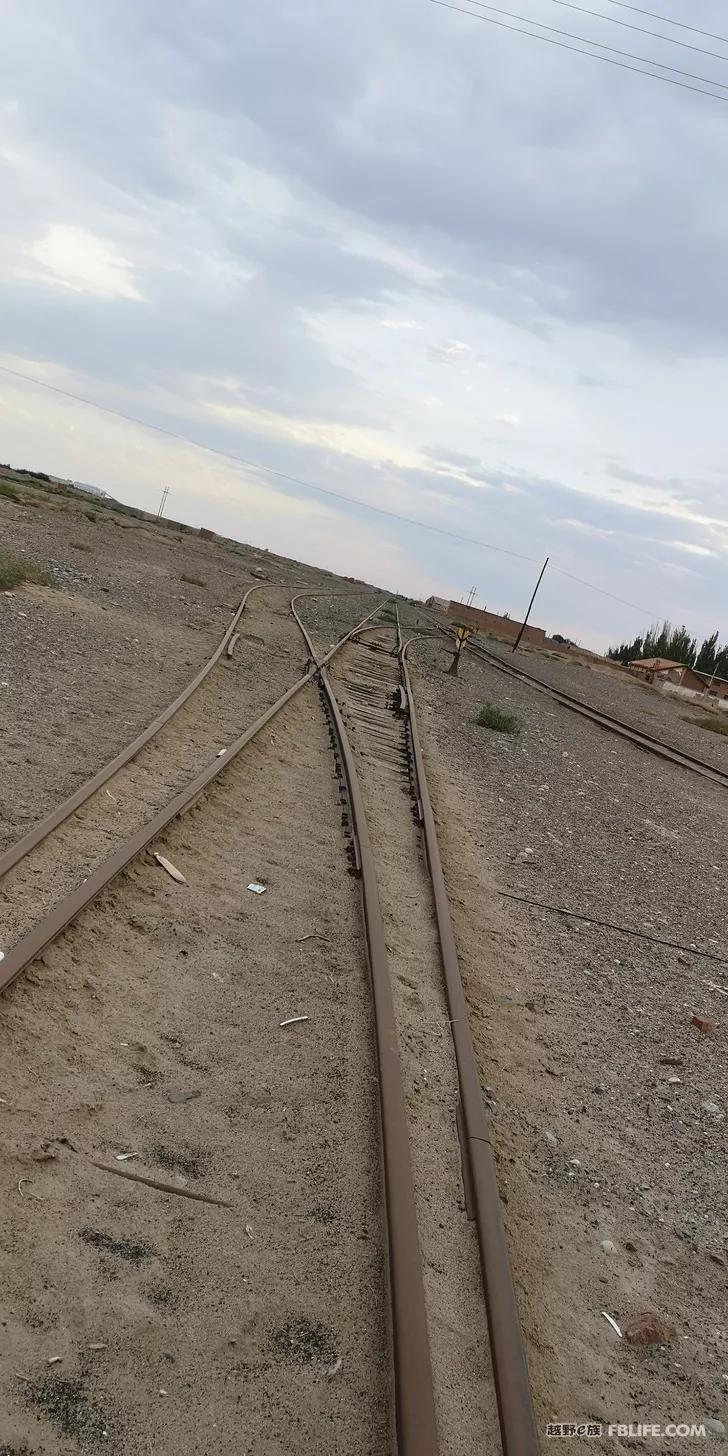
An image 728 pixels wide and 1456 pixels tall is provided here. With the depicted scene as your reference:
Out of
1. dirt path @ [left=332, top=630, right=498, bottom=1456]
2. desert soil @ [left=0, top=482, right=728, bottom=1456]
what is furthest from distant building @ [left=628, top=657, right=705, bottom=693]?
desert soil @ [left=0, top=482, right=728, bottom=1456]

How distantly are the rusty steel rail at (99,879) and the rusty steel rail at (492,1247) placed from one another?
2111 millimetres

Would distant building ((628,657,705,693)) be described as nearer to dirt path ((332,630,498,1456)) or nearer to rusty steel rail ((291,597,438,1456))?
dirt path ((332,630,498,1456))

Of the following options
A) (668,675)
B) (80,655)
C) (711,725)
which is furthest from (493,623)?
(80,655)

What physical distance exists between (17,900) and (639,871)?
7.58 metres

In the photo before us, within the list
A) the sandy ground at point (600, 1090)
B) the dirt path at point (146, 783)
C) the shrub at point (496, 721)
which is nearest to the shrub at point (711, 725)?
the shrub at point (496, 721)

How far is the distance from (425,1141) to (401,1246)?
0.95m

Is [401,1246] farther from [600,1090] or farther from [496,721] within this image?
[496,721]

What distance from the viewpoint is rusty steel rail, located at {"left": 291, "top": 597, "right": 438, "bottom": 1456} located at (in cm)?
282

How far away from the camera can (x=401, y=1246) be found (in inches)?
139

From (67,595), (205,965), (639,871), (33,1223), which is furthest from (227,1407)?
(67,595)

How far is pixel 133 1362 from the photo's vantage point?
292 cm

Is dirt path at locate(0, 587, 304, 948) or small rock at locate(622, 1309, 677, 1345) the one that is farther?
dirt path at locate(0, 587, 304, 948)

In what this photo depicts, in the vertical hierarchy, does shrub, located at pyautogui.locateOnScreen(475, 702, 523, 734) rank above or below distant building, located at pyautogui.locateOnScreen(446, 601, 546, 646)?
below

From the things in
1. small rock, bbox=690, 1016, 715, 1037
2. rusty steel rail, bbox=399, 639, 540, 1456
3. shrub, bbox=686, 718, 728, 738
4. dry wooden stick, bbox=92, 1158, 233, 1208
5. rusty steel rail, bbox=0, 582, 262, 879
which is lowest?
dry wooden stick, bbox=92, 1158, 233, 1208
